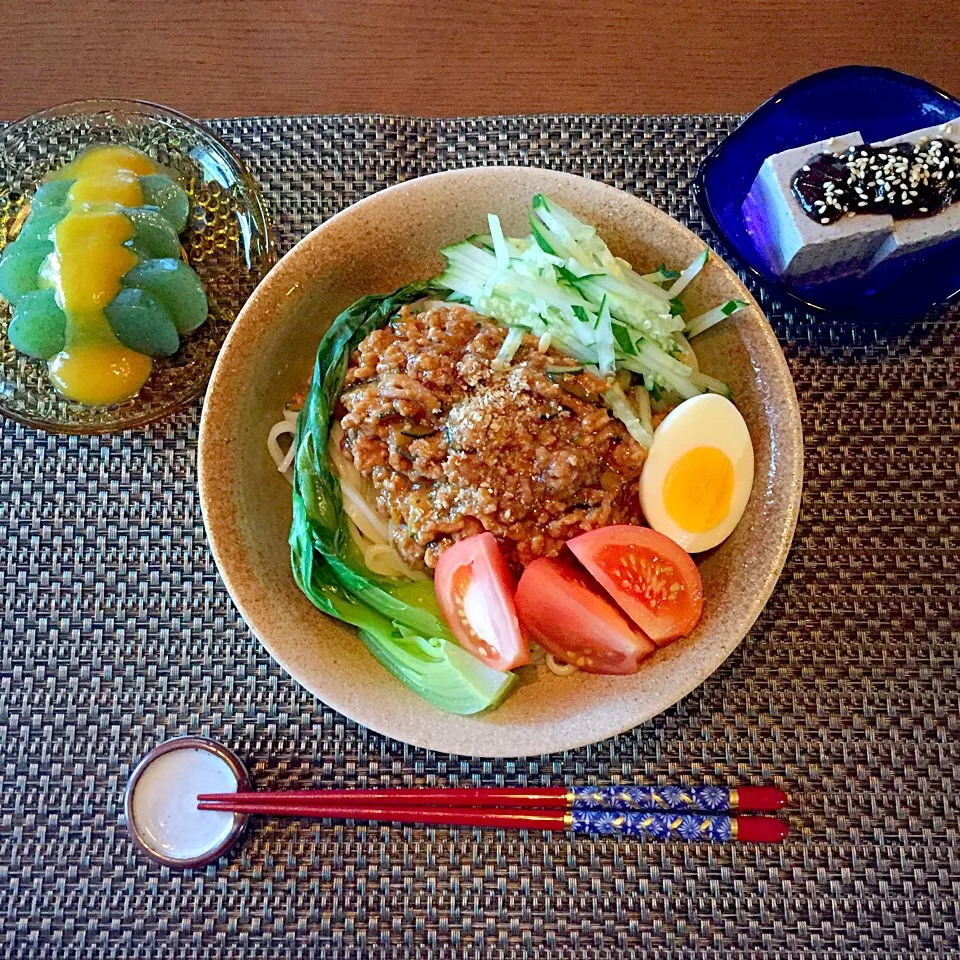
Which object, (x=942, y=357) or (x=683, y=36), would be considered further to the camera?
(x=683, y=36)

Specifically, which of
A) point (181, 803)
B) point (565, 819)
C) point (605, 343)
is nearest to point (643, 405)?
point (605, 343)

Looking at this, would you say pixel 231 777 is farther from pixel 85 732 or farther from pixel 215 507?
pixel 215 507

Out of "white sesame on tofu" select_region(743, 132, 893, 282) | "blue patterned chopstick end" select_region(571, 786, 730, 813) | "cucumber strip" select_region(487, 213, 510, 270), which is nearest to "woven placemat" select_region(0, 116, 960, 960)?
"blue patterned chopstick end" select_region(571, 786, 730, 813)

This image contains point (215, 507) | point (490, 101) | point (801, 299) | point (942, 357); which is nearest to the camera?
point (215, 507)

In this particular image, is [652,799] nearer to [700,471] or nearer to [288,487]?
[700,471]

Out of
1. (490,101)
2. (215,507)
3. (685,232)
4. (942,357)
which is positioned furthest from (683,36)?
(215,507)

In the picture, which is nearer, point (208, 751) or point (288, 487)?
point (208, 751)

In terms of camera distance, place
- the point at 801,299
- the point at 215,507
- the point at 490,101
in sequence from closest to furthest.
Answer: the point at 215,507, the point at 801,299, the point at 490,101
